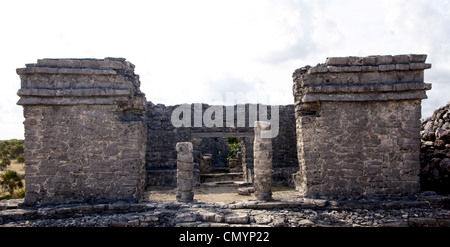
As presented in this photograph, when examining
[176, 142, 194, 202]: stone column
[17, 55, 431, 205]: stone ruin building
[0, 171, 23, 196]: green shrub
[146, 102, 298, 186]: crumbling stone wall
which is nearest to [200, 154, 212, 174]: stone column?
[146, 102, 298, 186]: crumbling stone wall

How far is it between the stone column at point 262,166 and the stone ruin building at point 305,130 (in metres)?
0.87

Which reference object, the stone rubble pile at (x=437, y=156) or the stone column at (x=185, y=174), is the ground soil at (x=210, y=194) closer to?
the stone column at (x=185, y=174)

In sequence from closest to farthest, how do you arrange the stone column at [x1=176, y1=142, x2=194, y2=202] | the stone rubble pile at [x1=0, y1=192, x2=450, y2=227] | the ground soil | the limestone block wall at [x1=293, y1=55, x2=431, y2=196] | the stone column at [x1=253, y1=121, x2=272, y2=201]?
the stone rubble pile at [x1=0, y1=192, x2=450, y2=227], the limestone block wall at [x1=293, y1=55, x2=431, y2=196], the stone column at [x1=253, y1=121, x2=272, y2=201], the stone column at [x1=176, y1=142, x2=194, y2=202], the ground soil

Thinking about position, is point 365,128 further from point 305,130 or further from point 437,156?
point 437,156

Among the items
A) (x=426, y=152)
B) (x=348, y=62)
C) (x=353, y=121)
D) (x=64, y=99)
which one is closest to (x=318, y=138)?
(x=353, y=121)

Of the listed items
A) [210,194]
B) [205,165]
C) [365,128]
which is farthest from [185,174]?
[205,165]

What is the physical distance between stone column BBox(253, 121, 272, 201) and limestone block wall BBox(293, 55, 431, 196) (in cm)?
86

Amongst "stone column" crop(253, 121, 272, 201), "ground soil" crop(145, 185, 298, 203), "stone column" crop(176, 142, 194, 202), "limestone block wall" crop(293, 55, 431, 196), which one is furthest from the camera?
"ground soil" crop(145, 185, 298, 203)

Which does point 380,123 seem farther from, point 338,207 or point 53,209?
point 53,209

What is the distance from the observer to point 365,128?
295 inches

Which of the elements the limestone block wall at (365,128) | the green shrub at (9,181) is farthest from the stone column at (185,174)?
the green shrub at (9,181)

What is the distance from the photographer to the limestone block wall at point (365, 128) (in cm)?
740

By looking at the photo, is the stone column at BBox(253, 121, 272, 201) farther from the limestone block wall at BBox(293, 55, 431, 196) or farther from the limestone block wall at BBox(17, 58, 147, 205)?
the limestone block wall at BBox(17, 58, 147, 205)

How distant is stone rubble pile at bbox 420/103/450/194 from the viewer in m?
8.12
